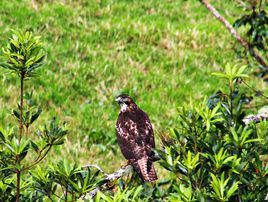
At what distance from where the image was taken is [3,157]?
3160 millimetres

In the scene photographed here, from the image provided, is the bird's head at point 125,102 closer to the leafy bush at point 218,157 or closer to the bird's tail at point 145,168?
the bird's tail at point 145,168

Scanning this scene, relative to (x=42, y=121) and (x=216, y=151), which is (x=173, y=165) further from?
(x=42, y=121)

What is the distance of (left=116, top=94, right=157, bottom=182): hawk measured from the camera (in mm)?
5398

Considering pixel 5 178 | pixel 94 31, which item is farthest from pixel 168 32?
pixel 5 178

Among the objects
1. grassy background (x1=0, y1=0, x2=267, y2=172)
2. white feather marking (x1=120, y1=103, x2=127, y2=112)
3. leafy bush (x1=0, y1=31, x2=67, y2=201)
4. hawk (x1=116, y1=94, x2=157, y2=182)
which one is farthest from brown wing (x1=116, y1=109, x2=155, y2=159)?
leafy bush (x1=0, y1=31, x2=67, y2=201)

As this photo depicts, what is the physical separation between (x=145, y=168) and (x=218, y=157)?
2628mm

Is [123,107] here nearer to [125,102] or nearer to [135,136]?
[125,102]

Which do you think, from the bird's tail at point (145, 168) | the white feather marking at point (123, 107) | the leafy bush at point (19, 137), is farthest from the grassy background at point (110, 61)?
the leafy bush at point (19, 137)

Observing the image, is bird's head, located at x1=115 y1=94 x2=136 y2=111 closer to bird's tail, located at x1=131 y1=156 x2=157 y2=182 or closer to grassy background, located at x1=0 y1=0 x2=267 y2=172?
bird's tail, located at x1=131 y1=156 x2=157 y2=182

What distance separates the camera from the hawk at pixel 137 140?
5.40 meters

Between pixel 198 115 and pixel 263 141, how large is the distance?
31 cm

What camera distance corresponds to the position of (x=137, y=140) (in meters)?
5.82

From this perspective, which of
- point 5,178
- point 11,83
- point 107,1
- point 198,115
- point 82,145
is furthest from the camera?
point 107,1

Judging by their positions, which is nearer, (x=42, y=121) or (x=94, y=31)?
(x=42, y=121)
